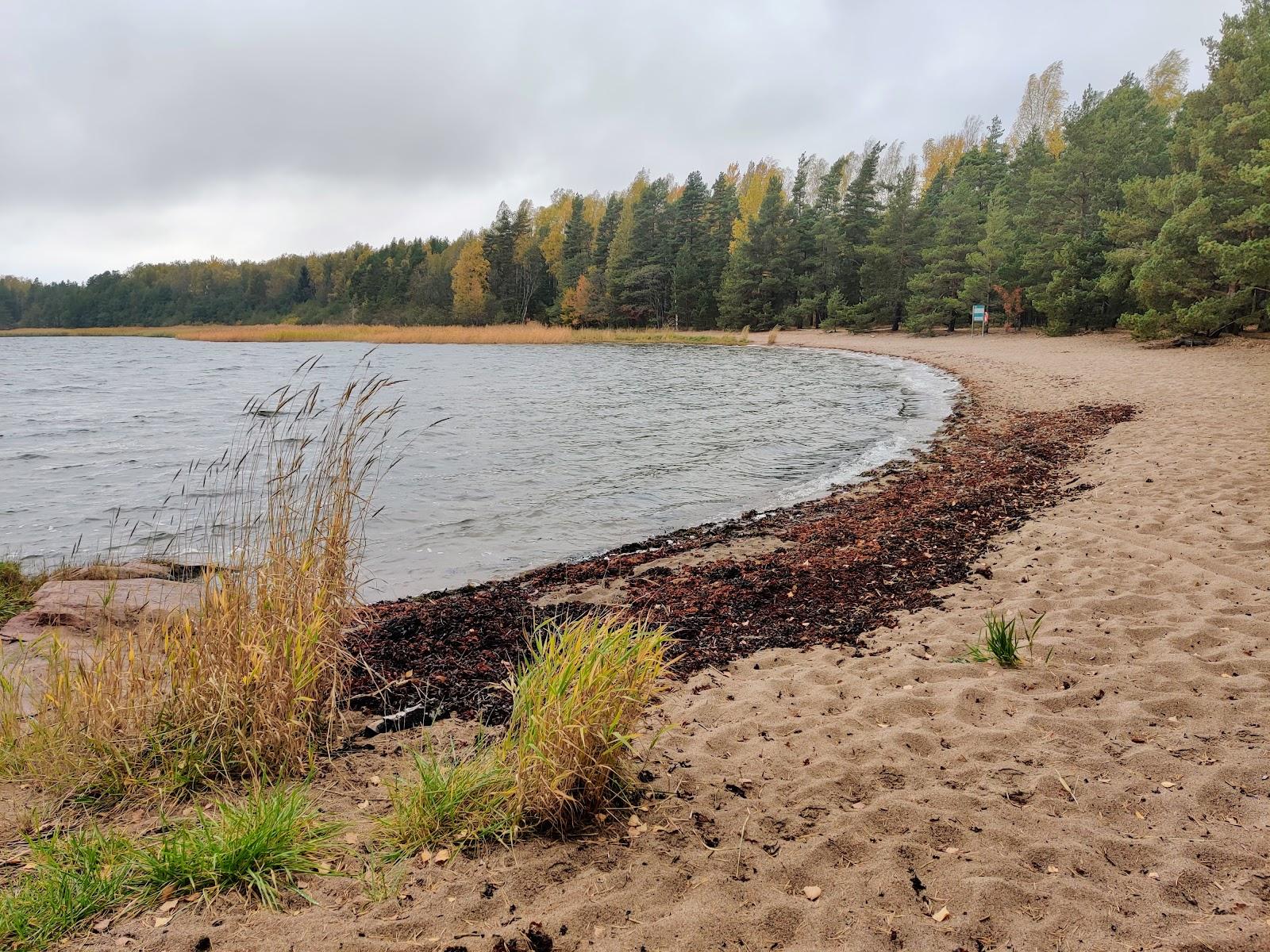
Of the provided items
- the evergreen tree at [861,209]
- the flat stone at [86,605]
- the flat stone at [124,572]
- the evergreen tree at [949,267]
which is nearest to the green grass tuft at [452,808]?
the flat stone at [86,605]

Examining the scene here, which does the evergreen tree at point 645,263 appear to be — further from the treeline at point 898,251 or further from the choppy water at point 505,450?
the choppy water at point 505,450

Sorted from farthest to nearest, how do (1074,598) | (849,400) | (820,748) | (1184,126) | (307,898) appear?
(1184,126)
(849,400)
(1074,598)
(820,748)
(307,898)

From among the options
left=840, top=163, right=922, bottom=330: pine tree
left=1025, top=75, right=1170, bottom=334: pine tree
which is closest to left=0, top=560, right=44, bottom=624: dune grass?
left=1025, top=75, right=1170, bottom=334: pine tree

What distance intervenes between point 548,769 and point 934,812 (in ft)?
5.29

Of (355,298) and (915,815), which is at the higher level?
(355,298)

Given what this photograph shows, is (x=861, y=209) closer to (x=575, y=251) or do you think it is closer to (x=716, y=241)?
(x=716, y=241)

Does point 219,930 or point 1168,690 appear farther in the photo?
point 1168,690

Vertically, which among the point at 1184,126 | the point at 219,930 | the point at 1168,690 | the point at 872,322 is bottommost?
the point at 219,930

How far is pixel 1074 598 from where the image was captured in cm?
515

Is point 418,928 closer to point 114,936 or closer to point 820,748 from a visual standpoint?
point 114,936

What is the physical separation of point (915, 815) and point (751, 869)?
759 mm

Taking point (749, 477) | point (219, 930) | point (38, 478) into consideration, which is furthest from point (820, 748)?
point (38, 478)

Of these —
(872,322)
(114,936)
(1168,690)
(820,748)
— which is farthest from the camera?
(872,322)

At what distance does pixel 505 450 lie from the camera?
15.8 meters
